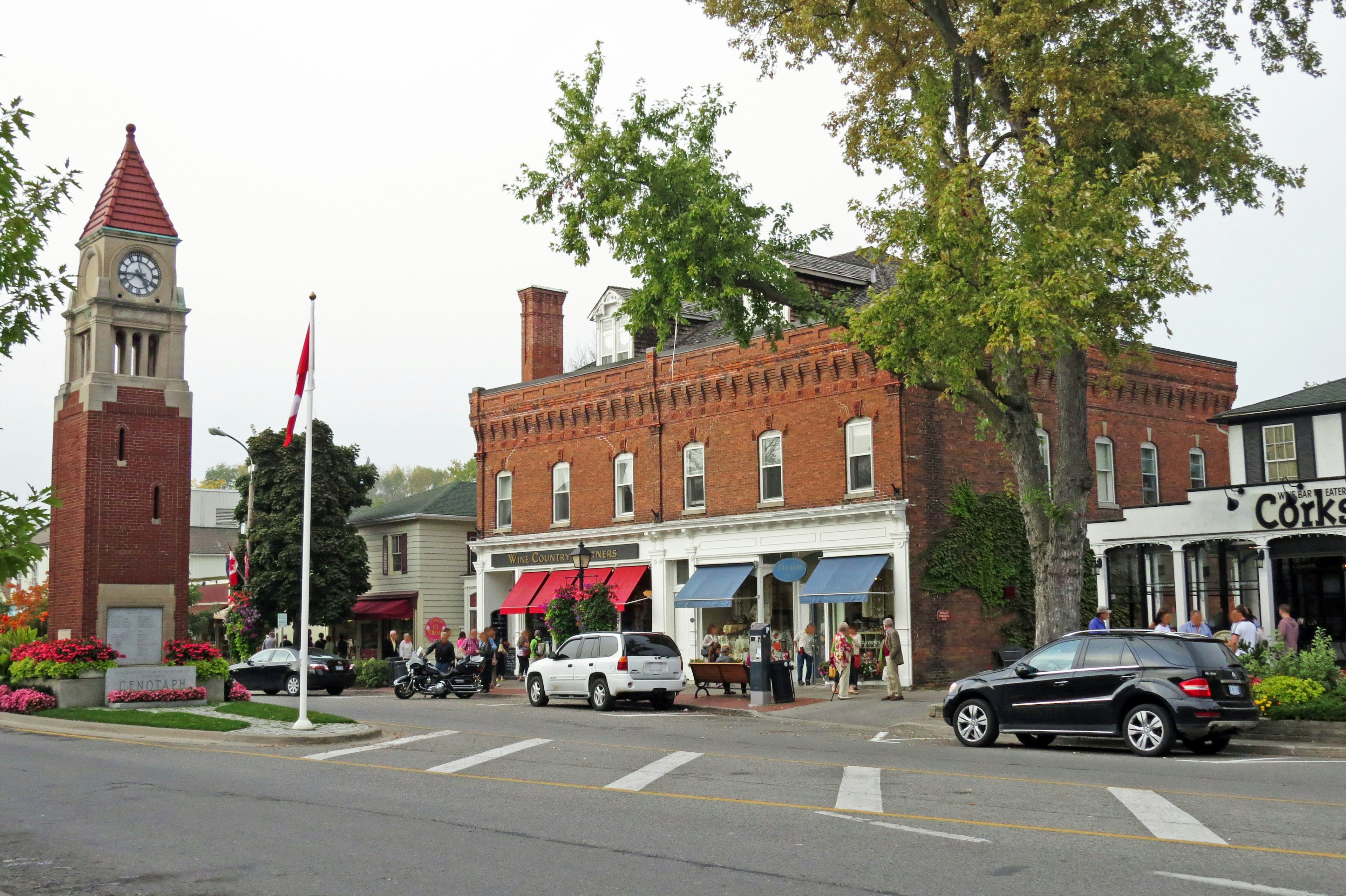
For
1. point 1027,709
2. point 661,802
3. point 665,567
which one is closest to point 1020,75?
point 1027,709

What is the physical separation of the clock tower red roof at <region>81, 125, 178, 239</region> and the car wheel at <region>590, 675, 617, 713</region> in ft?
44.6

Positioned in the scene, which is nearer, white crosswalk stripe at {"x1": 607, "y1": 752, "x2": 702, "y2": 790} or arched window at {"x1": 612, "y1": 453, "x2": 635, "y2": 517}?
white crosswalk stripe at {"x1": 607, "y1": 752, "x2": 702, "y2": 790}

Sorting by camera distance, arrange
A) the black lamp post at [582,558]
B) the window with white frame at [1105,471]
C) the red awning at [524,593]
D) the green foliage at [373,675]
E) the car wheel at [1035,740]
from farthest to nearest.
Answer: the red awning at [524,593] < the green foliage at [373,675] < the window with white frame at [1105,471] < the black lamp post at [582,558] < the car wheel at [1035,740]

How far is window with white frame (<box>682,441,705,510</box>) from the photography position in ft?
118

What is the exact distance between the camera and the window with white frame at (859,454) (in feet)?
104

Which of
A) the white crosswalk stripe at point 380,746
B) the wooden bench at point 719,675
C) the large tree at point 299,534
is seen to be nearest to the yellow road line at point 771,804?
the white crosswalk stripe at point 380,746

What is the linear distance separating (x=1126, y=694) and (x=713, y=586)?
1896 centimetres

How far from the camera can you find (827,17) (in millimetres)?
22469

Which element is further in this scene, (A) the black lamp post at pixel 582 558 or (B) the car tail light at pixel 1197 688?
(A) the black lamp post at pixel 582 558

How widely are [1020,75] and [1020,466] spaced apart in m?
6.69

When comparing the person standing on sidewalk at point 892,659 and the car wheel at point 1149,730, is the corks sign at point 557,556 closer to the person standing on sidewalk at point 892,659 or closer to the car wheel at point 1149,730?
the person standing on sidewalk at point 892,659

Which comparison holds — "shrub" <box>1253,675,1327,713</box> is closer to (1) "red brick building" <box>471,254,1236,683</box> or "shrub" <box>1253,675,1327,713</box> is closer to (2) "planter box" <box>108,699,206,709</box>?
(1) "red brick building" <box>471,254,1236,683</box>

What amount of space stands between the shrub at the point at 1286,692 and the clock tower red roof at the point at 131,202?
2333 centimetres

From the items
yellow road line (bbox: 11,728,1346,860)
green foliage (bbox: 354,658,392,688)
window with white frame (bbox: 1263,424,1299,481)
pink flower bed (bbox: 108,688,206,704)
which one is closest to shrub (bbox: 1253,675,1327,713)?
yellow road line (bbox: 11,728,1346,860)
